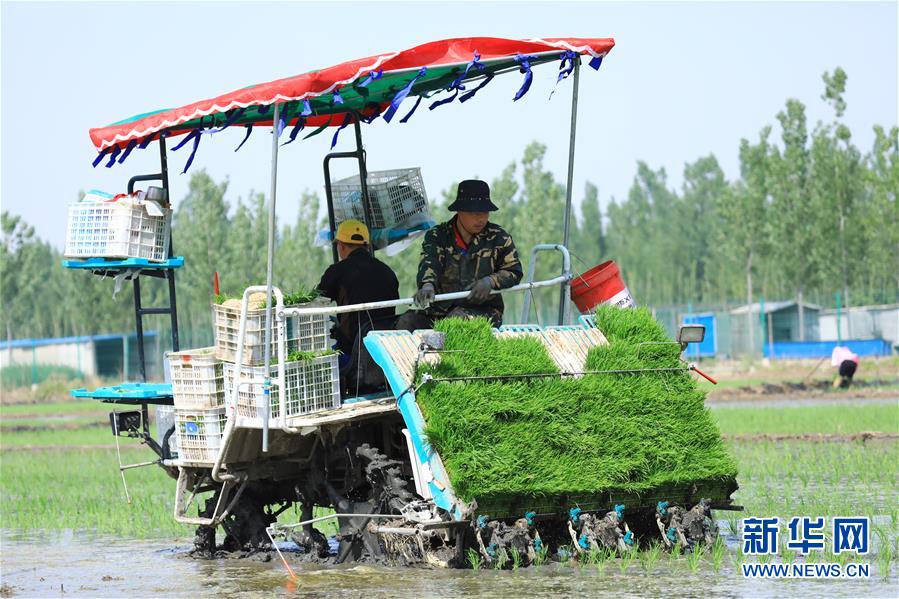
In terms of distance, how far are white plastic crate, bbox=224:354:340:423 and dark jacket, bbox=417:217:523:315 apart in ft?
3.84

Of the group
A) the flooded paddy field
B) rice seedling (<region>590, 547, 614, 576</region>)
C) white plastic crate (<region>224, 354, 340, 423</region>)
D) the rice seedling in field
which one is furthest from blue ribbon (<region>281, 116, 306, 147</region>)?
the rice seedling in field

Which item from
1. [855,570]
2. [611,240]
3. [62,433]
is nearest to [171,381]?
[855,570]

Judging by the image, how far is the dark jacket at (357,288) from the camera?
10.3m

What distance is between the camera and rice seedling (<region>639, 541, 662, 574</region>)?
905 cm

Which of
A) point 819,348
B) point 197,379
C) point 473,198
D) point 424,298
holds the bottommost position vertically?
point 819,348

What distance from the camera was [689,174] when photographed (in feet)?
335

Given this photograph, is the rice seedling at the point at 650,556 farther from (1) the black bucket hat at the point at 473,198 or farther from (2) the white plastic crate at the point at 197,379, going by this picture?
(2) the white plastic crate at the point at 197,379

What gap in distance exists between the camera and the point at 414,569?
9.51 m

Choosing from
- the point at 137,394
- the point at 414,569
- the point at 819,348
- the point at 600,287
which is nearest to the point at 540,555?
the point at 414,569

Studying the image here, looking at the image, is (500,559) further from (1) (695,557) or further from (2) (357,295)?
(2) (357,295)

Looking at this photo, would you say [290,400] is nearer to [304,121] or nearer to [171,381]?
[171,381]

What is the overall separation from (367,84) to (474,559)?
3.39m

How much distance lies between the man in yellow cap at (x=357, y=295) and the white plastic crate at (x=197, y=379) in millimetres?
905

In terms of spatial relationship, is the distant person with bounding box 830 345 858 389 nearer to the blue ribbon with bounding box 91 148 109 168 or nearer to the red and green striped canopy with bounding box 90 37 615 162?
the red and green striped canopy with bounding box 90 37 615 162
